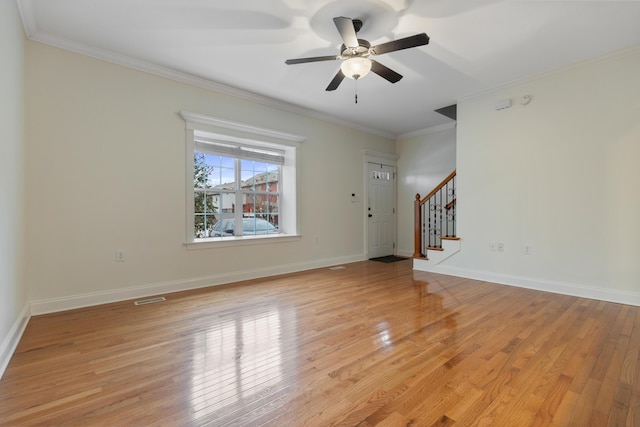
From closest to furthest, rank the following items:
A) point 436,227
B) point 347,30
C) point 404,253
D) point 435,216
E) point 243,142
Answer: point 347,30
point 243,142
point 435,216
point 436,227
point 404,253

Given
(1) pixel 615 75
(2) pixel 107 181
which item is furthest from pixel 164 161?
(1) pixel 615 75

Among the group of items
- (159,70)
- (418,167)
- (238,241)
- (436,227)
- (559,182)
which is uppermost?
(159,70)

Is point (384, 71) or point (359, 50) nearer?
point (359, 50)

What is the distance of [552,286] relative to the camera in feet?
12.2

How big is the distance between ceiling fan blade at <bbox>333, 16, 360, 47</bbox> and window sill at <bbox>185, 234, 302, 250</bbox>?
9.62 feet

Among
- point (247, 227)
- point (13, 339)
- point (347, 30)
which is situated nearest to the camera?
point (13, 339)

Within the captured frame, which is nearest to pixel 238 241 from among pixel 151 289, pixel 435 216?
pixel 151 289

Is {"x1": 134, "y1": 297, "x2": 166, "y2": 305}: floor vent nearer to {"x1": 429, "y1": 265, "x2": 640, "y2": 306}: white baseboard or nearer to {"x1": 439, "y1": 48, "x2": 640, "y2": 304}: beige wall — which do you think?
{"x1": 429, "y1": 265, "x2": 640, "y2": 306}: white baseboard

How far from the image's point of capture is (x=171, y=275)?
12.2 feet

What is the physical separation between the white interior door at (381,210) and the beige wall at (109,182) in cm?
271

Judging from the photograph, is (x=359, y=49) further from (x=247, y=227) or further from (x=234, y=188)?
(x=247, y=227)

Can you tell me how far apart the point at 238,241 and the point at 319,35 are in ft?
9.31

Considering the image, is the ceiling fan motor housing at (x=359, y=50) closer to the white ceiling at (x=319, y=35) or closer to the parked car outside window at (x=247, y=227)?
the white ceiling at (x=319, y=35)

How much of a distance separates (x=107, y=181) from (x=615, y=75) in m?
5.78
